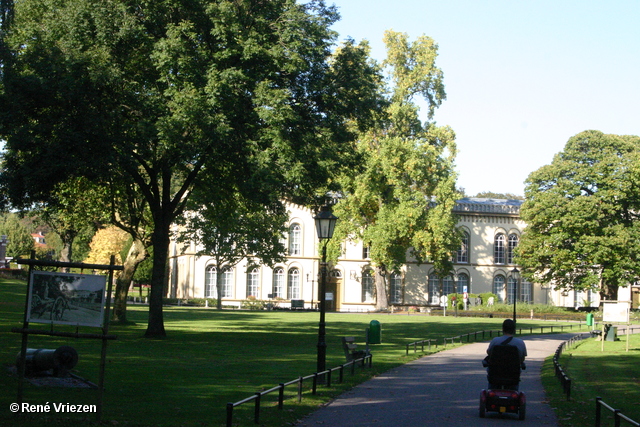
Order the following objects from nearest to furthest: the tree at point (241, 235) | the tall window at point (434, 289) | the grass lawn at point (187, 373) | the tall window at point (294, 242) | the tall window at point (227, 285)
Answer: the grass lawn at point (187, 373), the tree at point (241, 235), the tall window at point (227, 285), the tall window at point (294, 242), the tall window at point (434, 289)

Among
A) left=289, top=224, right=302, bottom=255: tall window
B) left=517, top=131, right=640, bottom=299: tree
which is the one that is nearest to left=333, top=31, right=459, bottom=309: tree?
left=517, top=131, right=640, bottom=299: tree

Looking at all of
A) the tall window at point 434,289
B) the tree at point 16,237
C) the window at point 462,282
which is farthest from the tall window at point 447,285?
the tree at point 16,237

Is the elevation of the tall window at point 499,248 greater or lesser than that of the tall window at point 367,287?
greater

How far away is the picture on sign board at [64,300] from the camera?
1012 centimetres

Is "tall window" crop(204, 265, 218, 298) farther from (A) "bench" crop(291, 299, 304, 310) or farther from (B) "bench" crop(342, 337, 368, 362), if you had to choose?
(B) "bench" crop(342, 337, 368, 362)

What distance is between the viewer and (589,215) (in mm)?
55250

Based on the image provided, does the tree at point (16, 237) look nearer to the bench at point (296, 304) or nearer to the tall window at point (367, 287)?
the bench at point (296, 304)

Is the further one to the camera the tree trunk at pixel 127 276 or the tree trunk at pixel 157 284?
the tree trunk at pixel 127 276

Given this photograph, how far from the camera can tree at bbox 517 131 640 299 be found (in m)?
55.0

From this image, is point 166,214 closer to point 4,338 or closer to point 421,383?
point 4,338

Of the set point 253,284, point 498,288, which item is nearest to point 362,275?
point 253,284

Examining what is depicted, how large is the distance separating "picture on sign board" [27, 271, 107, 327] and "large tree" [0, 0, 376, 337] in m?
11.6

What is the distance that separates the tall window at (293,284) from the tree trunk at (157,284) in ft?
145

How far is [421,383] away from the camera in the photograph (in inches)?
651
